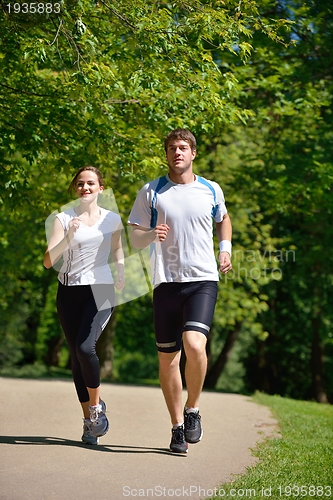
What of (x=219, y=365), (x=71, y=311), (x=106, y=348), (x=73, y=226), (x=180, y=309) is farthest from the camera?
(x=219, y=365)

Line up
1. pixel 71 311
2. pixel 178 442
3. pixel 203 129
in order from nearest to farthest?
pixel 178 442 → pixel 71 311 → pixel 203 129

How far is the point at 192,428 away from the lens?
5957 mm

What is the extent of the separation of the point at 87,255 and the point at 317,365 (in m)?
21.3

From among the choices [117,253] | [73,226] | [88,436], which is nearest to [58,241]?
[73,226]

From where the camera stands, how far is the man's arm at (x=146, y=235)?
5734 millimetres

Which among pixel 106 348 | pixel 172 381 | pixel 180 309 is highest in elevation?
pixel 180 309

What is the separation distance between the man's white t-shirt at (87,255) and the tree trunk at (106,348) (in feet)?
51.0

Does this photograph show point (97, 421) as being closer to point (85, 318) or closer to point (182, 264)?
point (85, 318)

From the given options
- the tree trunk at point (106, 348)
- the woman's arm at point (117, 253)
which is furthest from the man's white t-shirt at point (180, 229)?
the tree trunk at point (106, 348)

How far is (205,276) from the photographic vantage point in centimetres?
602

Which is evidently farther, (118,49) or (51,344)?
(51,344)

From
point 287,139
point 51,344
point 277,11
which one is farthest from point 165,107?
point 51,344

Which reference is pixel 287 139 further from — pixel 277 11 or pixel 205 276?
pixel 205 276

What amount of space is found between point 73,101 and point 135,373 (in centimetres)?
3811
